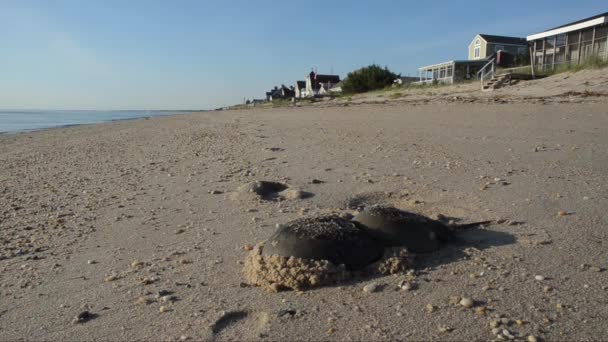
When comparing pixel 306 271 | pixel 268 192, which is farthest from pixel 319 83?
pixel 306 271

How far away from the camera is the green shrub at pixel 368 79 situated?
3503cm

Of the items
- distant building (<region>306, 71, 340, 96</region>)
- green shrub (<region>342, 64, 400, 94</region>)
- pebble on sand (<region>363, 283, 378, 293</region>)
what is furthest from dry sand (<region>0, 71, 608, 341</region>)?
distant building (<region>306, 71, 340, 96</region>)

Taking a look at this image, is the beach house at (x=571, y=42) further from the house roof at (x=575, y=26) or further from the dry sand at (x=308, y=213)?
the dry sand at (x=308, y=213)

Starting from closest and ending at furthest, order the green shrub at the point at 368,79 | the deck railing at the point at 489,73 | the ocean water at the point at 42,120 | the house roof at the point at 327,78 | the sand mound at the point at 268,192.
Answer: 1. the sand mound at the point at 268,192
2. the deck railing at the point at 489,73
3. the ocean water at the point at 42,120
4. the green shrub at the point at 368,79
5. the house roof at the point at 327,78

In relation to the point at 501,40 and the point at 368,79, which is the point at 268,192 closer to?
the point at 368,79

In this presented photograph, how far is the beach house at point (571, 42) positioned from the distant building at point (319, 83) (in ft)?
162

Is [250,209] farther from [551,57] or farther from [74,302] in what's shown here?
[551,57]

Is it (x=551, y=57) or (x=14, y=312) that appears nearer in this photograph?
(x=14, y=312)

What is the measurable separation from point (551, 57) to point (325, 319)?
77.4ft

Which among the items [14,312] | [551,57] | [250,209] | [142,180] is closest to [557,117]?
[250,209]

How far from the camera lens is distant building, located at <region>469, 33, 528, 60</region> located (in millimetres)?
35281

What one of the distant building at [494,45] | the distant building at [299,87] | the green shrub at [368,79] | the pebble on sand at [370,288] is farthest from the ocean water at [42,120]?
the distant building at [299,87]

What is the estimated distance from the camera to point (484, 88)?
15.2 meters

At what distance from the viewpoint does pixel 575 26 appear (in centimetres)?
1842
